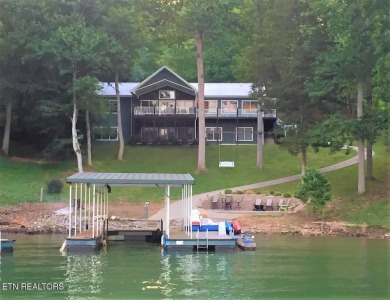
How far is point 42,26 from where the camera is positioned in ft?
168

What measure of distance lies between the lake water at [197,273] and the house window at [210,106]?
38527 mm

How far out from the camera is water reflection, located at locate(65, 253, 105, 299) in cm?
1811

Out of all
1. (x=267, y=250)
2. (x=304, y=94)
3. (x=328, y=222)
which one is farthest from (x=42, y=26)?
(x=267, y=250)

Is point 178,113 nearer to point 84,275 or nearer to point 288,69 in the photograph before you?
point 288,69

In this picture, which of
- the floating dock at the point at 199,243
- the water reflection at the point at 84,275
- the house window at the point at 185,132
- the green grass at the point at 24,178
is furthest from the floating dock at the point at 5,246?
the house window at the point at 185,132

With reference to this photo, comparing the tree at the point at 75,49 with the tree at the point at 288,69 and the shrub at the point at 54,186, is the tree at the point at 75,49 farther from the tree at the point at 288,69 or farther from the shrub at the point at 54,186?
the tree at the point at 288,69

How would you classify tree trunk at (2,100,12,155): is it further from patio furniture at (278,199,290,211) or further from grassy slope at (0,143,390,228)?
patio furniture at (278,199,290,211)

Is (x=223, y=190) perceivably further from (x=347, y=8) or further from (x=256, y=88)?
(x=347, y=8)

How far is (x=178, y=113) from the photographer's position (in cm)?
6719

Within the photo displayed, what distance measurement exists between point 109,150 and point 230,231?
33145mm

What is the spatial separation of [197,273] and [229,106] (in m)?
47.6

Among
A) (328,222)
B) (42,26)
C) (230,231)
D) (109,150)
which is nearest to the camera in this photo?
(230,231)

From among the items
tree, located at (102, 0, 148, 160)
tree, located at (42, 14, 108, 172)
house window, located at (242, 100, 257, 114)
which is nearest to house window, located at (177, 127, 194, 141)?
house window, located at (242, 100, 257, 114)

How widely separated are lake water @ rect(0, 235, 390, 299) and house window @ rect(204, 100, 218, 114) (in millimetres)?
38527
